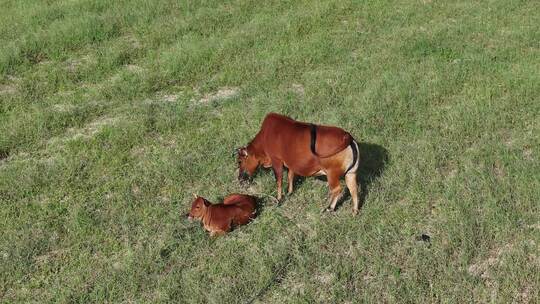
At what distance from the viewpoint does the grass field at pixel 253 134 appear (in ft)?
20.5

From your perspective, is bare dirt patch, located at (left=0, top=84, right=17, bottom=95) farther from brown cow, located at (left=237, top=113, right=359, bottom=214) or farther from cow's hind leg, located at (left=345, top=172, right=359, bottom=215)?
cow's hind leg, located at (left=345, top=172, right=359, bottom=215)

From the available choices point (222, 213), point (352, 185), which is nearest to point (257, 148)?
point (222, 213)

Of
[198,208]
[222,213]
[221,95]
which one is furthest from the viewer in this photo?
[221,95]

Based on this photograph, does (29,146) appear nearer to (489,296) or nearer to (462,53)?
(489,296)

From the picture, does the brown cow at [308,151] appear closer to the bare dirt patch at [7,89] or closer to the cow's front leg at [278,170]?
the cow's front leg at [278,170]

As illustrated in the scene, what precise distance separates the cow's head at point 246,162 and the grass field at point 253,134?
0.87 feet

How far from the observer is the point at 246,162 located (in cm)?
752

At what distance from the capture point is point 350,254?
255 inches

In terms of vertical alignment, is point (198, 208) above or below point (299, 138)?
below

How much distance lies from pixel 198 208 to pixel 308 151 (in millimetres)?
1346

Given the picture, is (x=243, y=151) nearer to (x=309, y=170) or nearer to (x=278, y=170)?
(x=278, y=170)

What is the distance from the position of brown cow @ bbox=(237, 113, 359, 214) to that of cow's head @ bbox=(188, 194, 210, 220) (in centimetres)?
93

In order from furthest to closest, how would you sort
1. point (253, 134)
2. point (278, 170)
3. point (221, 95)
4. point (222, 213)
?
point (221, 95)
point (253, 134)
point (278, 170)
point (222, 213)

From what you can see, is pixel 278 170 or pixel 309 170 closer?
pixel 309 170
